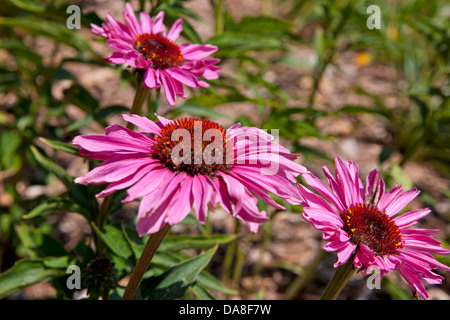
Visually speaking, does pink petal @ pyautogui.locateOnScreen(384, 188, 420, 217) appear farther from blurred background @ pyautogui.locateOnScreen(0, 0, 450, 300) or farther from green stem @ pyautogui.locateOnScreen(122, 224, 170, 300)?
green stem @ pyautogui.locateOnScreen(122, 224, 170, 300)

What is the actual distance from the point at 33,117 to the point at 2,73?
1.00 ft

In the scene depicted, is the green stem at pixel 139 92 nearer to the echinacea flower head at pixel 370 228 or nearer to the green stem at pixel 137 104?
the green stem at pixel 137 104

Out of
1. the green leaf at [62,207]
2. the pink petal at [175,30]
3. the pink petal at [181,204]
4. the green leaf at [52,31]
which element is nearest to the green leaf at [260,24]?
the pink petal at [175,30]

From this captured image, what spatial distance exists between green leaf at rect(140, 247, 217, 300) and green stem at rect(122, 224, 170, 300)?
16cm

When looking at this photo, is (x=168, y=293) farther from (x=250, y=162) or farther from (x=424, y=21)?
(x=424, y=21)

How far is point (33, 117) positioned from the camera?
74.5 inches

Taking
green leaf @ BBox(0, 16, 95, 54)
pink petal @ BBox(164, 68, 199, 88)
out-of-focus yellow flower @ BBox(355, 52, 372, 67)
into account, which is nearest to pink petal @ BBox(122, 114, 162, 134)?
pink petal @ BBox(164, 68, 199, 88)

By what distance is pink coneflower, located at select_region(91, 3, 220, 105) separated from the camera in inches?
41.9

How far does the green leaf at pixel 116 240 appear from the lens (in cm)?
112

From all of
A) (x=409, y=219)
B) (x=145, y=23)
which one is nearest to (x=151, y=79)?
(x=145, y=23)

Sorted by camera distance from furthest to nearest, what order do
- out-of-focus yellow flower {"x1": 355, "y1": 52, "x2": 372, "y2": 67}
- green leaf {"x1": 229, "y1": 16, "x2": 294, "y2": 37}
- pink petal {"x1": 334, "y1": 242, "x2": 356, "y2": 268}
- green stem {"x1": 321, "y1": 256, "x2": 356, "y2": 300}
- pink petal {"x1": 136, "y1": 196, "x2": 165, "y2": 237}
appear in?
out-of-focus yellow flower {"x1": 355, "y1": 52, "x2": 372, "y2": 67}
green leaf {"x1": 229, "y1": 16, "x2": 294, "y2": 37}
green stem {"x1": 321, "y1": 256, "x2": 356, "y2": 300}
pink petal {"x1": 334, "y1": 242, "x2": 356, "y2": 268}
pink petal {"x1": 136, "y1": 196, "x2": 165, "y2": 237}

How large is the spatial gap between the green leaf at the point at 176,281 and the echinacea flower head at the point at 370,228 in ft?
1.18

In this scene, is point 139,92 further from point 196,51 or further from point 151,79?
point 196,51
